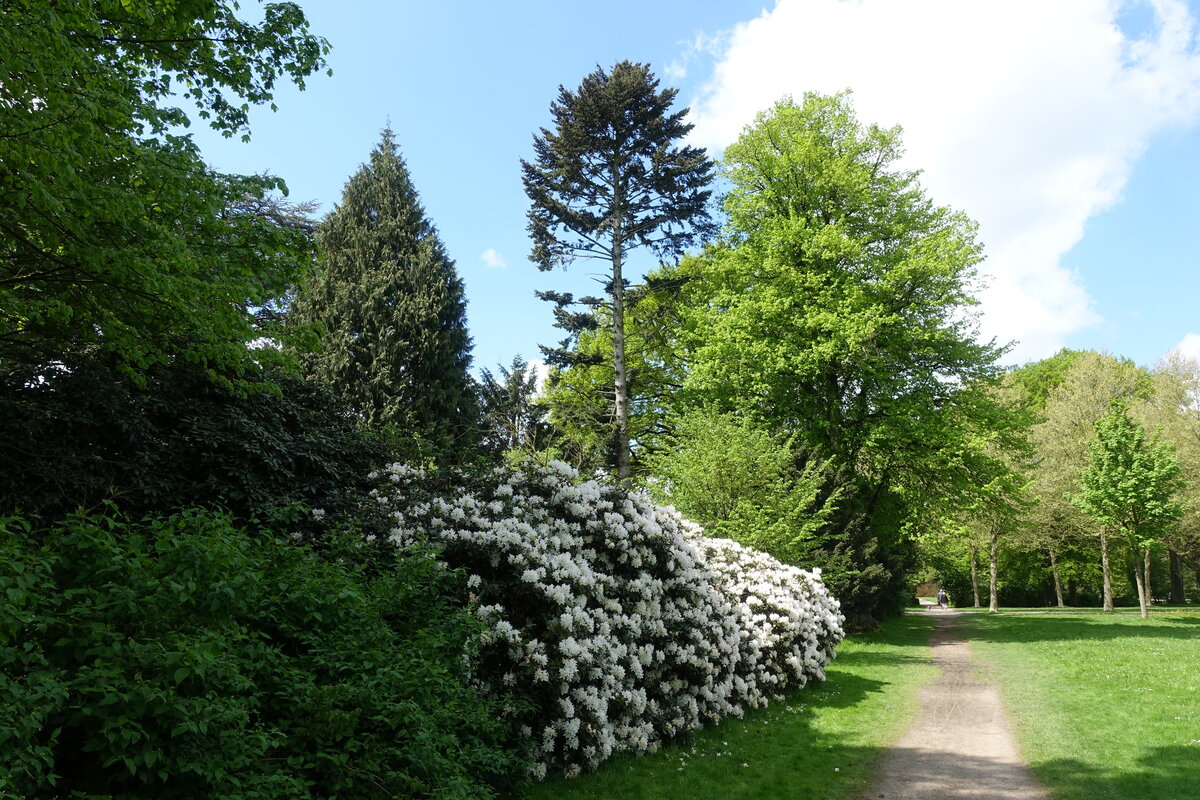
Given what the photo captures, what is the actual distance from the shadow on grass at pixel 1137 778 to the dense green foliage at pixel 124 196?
9429 millimetres

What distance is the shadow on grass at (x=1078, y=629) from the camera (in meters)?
Answer: 19.8

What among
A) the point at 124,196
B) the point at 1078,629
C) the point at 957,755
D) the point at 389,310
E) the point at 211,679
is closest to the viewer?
the point at 211,679

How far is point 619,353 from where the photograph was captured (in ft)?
69.7

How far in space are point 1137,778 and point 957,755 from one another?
1716 mm

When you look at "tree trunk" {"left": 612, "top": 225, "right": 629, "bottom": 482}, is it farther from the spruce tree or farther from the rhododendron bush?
the rhododendron bush

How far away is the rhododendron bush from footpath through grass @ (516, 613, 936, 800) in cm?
27

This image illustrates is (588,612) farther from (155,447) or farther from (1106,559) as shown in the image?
(1106,559)

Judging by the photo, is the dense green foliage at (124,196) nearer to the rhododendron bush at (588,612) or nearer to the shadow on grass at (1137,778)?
the rhododendron bush at (588,612)

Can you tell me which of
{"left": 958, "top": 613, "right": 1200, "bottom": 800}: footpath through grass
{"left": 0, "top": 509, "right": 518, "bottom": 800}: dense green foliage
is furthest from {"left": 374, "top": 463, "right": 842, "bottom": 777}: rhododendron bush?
{"left": 958, "top": 613, "right": 1200, "bottom": 800}: footpath through grass

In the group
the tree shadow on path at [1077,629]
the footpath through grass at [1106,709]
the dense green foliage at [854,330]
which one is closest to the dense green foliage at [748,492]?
the dense green foliage at [854,330]

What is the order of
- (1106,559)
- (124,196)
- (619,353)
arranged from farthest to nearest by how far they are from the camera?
(1106,559) → (619,353) → (124,196)

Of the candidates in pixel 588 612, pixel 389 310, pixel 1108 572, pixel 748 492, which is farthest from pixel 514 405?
pixel 1108 572

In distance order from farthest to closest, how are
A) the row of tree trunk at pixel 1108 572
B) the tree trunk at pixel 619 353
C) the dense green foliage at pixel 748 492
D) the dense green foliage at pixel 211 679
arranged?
the row of tree trunk at pixel 1108 572, the tree trunk at pixel 619 353, the dense green foliage at pixel 748 492, the dense green foliage at pixel 211 679

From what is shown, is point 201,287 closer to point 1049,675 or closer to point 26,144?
point 26,144
